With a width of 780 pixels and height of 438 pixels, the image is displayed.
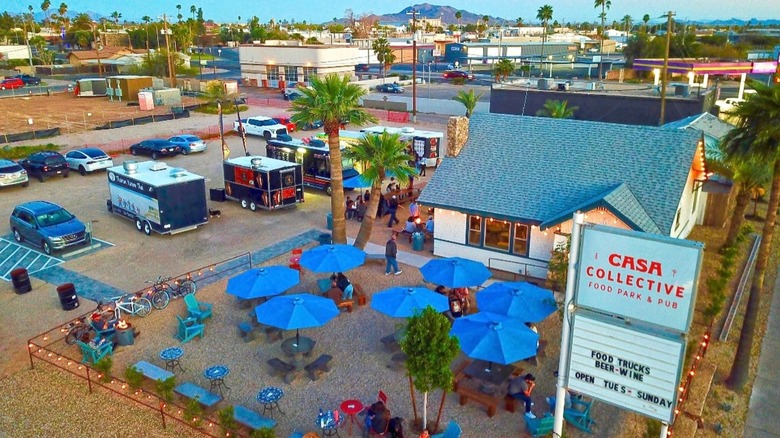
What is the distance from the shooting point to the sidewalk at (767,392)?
1371 cm

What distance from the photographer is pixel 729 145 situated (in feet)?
52.9

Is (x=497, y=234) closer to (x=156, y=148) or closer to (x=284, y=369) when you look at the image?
(x=284, y=369)

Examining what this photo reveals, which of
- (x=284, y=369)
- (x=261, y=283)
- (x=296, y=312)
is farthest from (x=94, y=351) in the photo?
(x=296, y=312)

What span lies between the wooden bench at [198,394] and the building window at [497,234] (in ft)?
39.5

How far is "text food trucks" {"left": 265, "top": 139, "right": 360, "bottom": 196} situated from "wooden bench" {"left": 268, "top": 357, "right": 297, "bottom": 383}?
1847cm

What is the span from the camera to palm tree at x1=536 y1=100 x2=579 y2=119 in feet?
125

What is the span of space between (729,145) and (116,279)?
2074 cm

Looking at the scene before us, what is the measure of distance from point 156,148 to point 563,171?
99.5 feet

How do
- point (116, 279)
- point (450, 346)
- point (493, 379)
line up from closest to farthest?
point (450, 346)
point (493, 379)
point (116, 279)

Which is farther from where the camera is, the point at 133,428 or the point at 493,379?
the point at 493,379

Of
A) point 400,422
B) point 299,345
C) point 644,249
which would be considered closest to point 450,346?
point 400,422

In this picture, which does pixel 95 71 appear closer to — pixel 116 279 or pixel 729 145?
pixel 116 279

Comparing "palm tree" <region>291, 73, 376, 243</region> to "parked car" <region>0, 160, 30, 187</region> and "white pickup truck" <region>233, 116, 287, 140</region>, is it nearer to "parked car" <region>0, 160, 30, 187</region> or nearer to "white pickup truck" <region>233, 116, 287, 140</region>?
"parked car" <region>0, 160, 30, 187</region>

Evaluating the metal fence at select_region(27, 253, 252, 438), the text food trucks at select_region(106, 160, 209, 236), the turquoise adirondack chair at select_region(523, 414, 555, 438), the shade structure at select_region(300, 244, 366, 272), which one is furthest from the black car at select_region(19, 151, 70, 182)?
the turquoise adirondack chair at select_region(523, 414, 555, 438)
